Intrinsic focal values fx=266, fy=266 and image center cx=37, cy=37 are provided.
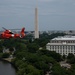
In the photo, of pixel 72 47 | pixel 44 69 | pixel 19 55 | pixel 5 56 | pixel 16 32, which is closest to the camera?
pixel 16 32

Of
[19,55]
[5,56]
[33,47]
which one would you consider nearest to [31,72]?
[19,55]

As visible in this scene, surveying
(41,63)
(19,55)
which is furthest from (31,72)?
(19,55)

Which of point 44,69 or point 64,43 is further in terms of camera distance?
point 64,43

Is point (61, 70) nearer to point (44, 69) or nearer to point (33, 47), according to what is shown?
point (44, 69)

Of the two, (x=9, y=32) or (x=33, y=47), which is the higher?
(x=9, y=32)

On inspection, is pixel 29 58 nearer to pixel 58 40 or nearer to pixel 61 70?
pixel 61 70

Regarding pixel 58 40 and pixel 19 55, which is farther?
pixel 58 40

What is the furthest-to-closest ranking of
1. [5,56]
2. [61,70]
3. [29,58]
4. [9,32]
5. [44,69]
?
[5,56] → [29,58] → [44,69] → [61,70] → [9,32]

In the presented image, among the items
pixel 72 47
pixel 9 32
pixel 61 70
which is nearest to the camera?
pixel 9 32

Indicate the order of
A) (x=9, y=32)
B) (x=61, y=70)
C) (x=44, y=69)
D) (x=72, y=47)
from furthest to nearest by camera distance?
(x=72, y=47), (x=44, y=69), (x=61, y=70), (x=9, y=32)

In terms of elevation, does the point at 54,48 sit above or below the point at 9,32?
below
